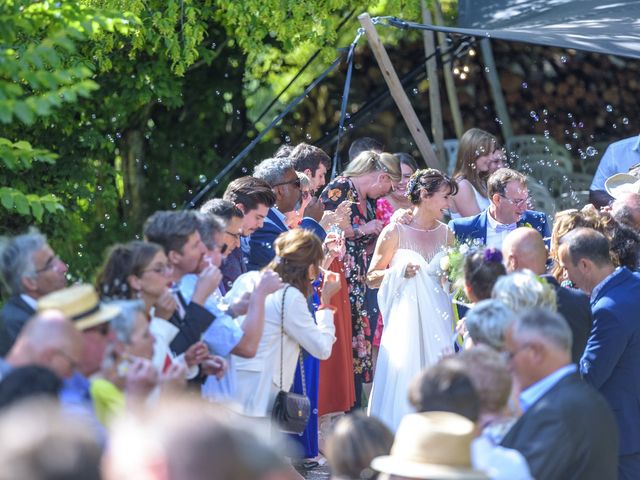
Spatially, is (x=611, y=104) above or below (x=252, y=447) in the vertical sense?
below

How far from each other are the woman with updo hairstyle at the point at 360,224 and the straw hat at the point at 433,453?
460 cm

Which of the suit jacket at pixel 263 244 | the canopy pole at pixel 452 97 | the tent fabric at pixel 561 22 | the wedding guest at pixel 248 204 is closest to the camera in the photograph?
the wedding guest at pixel 248 204

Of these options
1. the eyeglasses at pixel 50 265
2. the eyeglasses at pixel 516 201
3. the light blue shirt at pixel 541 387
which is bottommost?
the eyeglasses at pixel 516 201

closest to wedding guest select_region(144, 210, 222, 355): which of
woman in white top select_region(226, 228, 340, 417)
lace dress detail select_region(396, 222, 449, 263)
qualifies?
woman in white top select_region(226, 228, 340, 417)

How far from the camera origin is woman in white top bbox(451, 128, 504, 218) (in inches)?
354

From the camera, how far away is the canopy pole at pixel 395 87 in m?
10.0

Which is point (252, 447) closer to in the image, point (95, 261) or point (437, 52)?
point (95, 261)

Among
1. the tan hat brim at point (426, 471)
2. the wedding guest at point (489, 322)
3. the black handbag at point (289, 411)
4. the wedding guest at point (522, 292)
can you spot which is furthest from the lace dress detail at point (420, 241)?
the tan hat brim at point (426, 471)

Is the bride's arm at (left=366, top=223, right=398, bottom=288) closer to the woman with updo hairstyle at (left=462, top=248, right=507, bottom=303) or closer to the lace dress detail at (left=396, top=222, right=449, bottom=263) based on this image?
the lace dress detail at (left=396, top=222, right=449, bottom=263)

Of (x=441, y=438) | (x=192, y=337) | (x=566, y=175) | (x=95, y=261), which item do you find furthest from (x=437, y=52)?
(x=441, y=438)

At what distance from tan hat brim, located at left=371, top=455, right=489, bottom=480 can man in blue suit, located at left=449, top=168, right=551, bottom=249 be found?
13.1ft

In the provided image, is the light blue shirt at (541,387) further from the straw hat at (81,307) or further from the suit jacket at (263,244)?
the suit jacket at (263,244)

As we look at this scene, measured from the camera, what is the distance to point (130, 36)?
33.6 ft

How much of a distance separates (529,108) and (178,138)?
4.27 m
